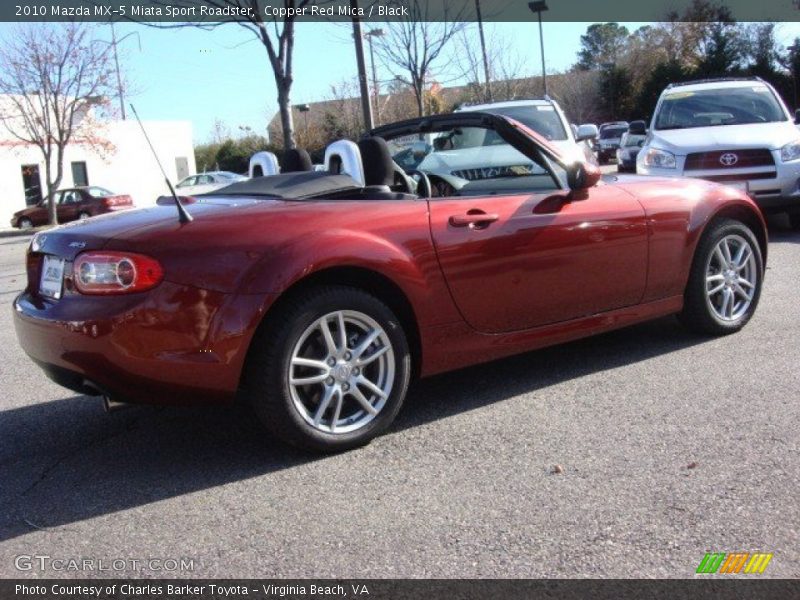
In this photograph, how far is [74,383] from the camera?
346 centimetres

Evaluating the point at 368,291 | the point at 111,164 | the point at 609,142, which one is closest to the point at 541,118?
the point at 368,291

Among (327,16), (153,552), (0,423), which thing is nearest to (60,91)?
(327,16)

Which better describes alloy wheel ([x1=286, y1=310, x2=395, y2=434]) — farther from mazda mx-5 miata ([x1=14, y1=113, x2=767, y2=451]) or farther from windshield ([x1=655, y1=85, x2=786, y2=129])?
windshield ([x1=655, y1=85, x2=786, y2=129])

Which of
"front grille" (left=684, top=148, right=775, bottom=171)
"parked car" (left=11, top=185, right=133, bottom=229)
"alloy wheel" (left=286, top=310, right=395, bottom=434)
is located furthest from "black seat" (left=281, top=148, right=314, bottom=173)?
"parked car" (left=11, top=185, right=133, bottom=229)

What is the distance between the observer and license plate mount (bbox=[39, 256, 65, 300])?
3531 mm

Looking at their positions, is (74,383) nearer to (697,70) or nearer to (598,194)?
(598,194)

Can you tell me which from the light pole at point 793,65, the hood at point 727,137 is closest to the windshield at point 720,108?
the hood at point 727,137

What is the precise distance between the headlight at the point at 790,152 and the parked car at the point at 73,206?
24343mm

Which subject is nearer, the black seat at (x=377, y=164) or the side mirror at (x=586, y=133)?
the black seat at (x=377, y=164)

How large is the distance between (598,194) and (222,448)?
239 cm

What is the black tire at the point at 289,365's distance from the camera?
3.42 meters

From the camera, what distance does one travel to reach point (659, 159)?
994 centimetres

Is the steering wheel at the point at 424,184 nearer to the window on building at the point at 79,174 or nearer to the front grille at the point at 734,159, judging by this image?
the front grille at the point at 734,159

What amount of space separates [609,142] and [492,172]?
36254 millimetres
